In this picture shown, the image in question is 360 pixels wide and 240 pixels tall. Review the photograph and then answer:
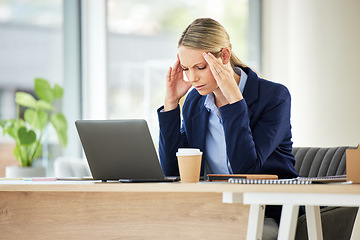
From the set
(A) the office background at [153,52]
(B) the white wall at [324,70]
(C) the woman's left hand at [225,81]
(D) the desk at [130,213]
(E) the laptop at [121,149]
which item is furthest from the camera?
(A) the office background at [153,52]

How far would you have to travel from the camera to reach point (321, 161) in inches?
95.5

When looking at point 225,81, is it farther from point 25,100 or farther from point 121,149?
point 25,100

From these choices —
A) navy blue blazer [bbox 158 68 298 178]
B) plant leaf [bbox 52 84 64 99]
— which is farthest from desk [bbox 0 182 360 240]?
plant leaf [bbox 52 84 64 99]

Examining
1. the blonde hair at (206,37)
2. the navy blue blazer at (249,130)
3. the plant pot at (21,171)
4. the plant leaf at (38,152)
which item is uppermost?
the blonde hair at (206,37)

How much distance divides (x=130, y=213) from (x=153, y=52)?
364 cm

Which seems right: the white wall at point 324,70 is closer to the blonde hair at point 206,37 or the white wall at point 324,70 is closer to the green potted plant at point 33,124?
the green potted plant at point 33,124

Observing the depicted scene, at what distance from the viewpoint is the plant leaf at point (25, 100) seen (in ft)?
13.6

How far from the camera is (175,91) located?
1.93 meters

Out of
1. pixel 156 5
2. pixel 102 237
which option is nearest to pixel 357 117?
pixel 156 5

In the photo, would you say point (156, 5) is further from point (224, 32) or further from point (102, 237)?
point (102, 237)

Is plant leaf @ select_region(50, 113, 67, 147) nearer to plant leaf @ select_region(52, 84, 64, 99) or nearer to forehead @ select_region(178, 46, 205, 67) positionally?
plant leaf @ select_region(52, 84, 64, 99)

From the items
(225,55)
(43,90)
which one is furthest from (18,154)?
(225,55)

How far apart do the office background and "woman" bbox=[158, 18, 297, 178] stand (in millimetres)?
2173

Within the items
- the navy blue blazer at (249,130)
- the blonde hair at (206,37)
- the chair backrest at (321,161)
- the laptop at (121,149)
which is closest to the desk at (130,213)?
the laptop at (121,149)
